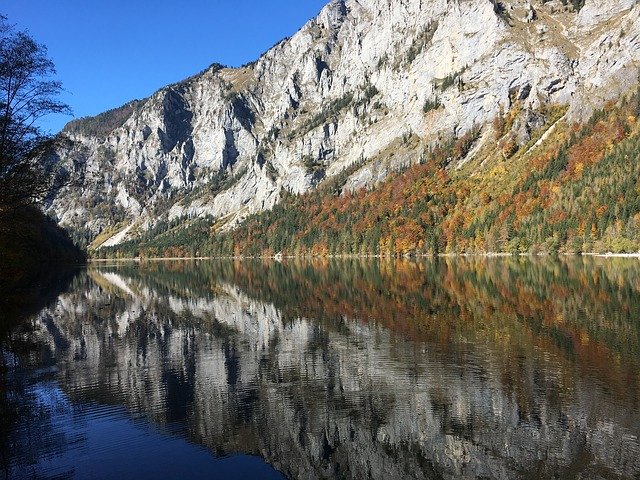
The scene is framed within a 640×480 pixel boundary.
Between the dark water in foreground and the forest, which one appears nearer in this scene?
the dark water in foreground

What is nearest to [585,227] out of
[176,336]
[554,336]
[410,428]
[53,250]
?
[554,336]

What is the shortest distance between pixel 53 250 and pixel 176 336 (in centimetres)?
15547

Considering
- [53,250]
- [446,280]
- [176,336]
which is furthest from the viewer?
[53,250]

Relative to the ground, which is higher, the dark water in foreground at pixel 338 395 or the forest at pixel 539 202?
the forest at pixel 539 202

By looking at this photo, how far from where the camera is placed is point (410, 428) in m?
18.8

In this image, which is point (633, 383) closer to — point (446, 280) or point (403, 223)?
point (446, 280)

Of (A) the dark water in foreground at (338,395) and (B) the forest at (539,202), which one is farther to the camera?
(B) the forest at (539,202)

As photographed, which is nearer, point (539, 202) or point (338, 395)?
point (338, 395)

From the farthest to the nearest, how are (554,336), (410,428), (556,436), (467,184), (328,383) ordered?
1. (467,184)
2. (554,336)
3. (328,383)
4. (410,428)
5. (556,436)

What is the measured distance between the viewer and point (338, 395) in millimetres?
22609

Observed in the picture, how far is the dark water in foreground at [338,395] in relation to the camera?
54.0 ft

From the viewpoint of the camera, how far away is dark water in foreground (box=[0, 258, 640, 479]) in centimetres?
1645

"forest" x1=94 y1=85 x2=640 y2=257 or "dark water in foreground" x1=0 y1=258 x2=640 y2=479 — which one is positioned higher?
"forest" x1=94 y1=85 x2=640 y2=257

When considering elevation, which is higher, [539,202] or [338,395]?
[539,202]
